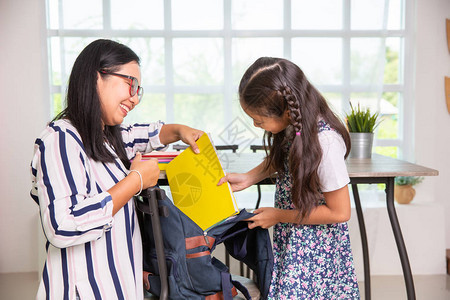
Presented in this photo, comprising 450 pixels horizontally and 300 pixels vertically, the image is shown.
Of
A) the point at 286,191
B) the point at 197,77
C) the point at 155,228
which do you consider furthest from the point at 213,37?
the point at 155,228

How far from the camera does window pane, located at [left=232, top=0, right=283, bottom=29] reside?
3.37 m

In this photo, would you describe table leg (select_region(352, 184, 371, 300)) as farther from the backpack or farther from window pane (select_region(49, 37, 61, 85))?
window pane (select_region(49, 37, 61, 85))

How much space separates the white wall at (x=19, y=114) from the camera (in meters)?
3.33

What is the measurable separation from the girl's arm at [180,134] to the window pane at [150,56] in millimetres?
1693

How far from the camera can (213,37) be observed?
3381mm

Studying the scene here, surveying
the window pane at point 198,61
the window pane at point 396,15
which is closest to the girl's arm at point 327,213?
the window pane at point 198,61

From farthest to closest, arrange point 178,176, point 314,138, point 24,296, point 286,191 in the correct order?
point 24,296
point 286,191
point 178,176
point 314,138

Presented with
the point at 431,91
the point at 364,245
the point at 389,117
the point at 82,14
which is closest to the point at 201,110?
the point at 82,14

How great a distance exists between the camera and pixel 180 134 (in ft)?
5.40

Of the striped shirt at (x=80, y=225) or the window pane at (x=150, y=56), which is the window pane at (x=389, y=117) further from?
the striped shirt at (x=80, y=225)

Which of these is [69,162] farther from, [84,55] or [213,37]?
[213,37]

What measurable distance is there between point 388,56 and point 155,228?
9.05 ft

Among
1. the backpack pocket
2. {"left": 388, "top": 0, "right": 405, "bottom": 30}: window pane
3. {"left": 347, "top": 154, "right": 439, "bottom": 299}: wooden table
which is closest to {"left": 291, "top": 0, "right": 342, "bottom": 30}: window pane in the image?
{"left": 388, "top": 0, "right": 405, "bottom": 30}: window pane

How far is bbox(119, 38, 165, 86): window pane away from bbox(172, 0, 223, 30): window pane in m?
0.19
